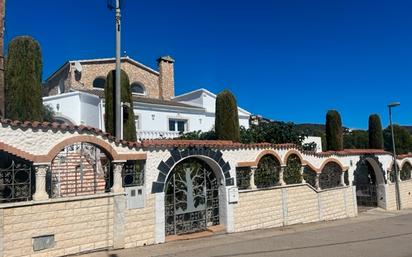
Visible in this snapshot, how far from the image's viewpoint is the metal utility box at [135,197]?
32.4 ft

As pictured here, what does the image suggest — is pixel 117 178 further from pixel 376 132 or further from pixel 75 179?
pixel 376 132

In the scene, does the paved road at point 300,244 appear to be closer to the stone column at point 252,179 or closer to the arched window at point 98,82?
the stone column at point 252,179

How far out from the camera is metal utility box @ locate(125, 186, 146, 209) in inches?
389

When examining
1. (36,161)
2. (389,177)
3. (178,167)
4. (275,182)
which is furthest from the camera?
(389,177)

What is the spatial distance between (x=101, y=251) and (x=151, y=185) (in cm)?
219

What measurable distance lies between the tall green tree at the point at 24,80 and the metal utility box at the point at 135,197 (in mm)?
4483

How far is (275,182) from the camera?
570 inches

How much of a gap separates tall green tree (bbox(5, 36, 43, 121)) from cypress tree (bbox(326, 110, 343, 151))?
1649cm

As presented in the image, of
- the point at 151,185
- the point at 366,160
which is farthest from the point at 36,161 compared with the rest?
the point at 366,160

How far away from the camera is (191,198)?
38.1 ft

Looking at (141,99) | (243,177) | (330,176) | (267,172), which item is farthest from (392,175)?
(141,99)

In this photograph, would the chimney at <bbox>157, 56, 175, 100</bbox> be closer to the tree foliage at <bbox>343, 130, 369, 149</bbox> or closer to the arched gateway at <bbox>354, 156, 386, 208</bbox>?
the arched gateway at <bbox>354, 156, 386, 208</bbox>

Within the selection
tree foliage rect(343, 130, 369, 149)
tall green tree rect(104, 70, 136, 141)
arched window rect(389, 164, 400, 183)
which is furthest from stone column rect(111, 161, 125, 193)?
tree foliage rect(343, 130, 369, 149)

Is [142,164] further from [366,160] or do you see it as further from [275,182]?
[366,160]
